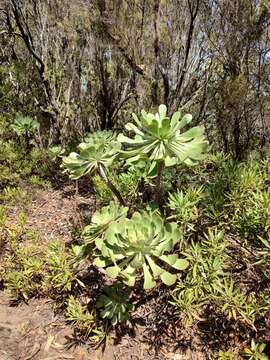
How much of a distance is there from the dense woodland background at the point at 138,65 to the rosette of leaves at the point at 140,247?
120 inches

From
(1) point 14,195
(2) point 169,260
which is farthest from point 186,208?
(1) point 14,195

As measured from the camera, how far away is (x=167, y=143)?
7.30 feet

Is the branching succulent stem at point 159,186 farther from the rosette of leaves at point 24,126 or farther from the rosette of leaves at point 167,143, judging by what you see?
the rosette of leaves at point 24,126

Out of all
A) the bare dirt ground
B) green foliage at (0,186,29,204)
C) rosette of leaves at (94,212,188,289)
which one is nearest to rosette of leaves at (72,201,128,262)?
rosette of leaves at (94,212,188,289)

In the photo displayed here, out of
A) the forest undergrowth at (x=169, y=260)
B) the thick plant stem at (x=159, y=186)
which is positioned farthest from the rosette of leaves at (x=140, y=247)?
the thick plant stem at (x=159, y=186)

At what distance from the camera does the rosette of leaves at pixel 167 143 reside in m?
2.15

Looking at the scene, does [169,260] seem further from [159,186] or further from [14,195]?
[14,195]

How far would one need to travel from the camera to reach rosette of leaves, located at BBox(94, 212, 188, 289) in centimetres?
218

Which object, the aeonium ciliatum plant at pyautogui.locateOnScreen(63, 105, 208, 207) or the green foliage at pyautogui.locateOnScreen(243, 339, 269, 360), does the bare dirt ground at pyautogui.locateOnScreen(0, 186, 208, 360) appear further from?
the aeonium ciliatum plant at pyautogui.locateOnScreen(63, 105, 208, 207)

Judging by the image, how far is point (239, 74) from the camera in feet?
16.5

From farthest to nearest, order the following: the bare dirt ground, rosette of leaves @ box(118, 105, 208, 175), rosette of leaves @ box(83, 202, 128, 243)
A: the bare dirt ground → rosette of leaves @ box(83, 202, 128, 243) → rosette of leaves @ box(118, 105, 208, 175)

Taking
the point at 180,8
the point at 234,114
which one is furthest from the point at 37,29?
the point at 234,114

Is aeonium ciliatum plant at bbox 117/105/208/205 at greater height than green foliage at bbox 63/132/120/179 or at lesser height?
greater

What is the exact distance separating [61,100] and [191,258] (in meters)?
4.09
